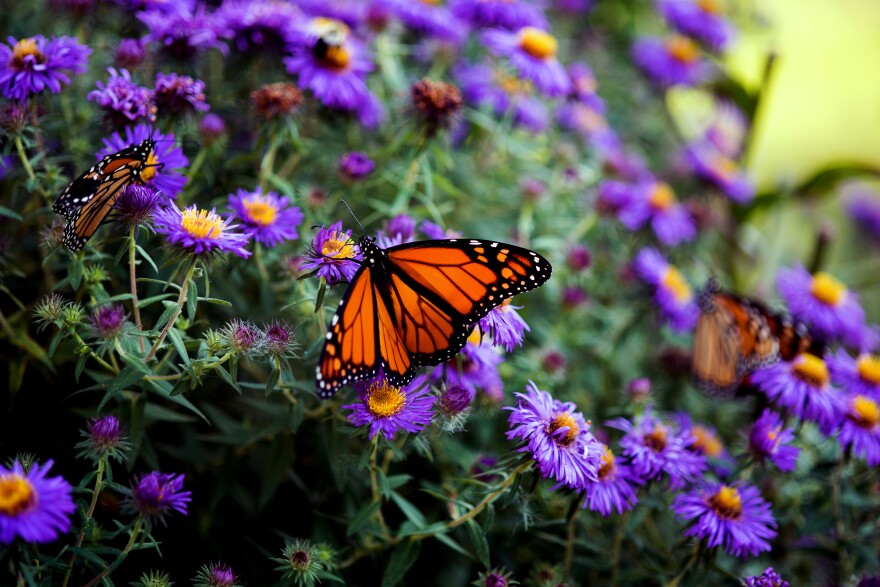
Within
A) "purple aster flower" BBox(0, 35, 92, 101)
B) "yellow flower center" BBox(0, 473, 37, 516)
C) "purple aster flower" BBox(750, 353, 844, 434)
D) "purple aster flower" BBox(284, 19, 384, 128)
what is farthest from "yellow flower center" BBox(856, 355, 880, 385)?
"purple aster flower" BBox(0, 35, 92, 101)

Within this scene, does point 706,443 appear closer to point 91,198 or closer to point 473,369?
point 473,369

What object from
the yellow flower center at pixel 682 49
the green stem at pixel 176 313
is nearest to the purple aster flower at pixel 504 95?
the yellow flower center at pixel 682 49

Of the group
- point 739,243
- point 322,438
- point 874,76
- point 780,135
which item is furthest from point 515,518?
point 874,76

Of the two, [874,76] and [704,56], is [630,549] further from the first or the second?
[874,76]

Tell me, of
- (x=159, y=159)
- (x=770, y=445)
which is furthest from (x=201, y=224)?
(x=770, y=445)

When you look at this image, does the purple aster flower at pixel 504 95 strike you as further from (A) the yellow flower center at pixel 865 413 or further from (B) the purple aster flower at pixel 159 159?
(A) the yellow flower center at pixel 865 413
